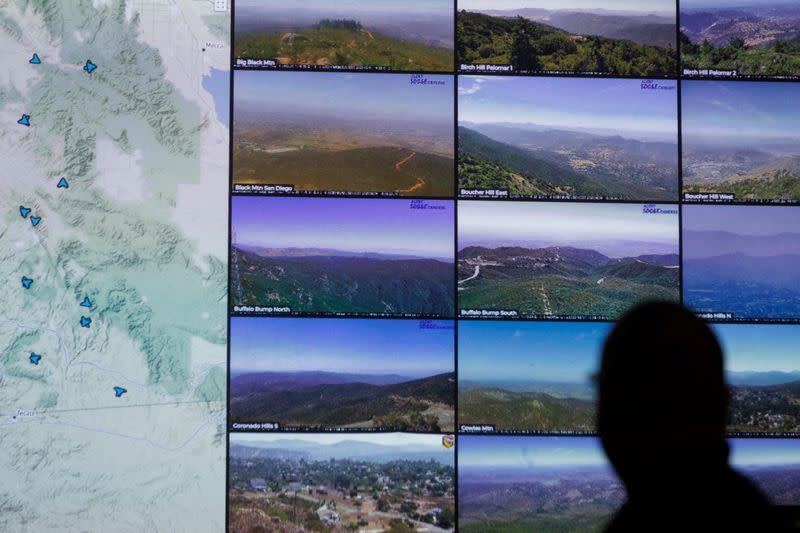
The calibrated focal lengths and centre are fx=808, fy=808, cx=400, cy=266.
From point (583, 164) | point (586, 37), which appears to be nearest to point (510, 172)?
point (583, 164)

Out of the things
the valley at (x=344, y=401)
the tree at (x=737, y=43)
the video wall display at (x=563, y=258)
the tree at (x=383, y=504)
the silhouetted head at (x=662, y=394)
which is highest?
the tree at (x=737, y=43)

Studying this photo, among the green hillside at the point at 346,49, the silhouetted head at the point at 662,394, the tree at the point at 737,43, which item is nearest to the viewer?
the silhouetted head at the point at 662,394

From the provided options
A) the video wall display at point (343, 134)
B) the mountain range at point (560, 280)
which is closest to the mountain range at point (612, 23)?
the video wall display at point (343, 134)

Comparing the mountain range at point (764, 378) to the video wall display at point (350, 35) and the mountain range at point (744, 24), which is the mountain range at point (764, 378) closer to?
the mountain range at point (744, 24)

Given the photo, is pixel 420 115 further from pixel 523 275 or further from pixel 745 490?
pixel 745 490

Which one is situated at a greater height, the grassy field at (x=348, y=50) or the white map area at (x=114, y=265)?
the grassy field at (x=348, y=50)

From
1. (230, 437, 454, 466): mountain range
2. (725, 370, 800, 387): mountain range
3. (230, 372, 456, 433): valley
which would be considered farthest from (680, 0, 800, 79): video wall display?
(230, 437, 454, 466): mountain range

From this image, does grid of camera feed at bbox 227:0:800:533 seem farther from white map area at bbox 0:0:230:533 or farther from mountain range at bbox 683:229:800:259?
white map area at bbox 0:0:230:533

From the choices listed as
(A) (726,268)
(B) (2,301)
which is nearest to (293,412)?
(B) (2,301)

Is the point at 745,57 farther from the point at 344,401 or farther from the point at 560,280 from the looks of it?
the point at 344,401
